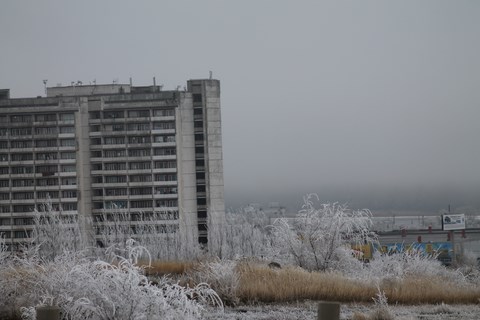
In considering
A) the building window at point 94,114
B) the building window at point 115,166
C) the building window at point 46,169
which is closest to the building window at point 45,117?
the building window at point 94,114

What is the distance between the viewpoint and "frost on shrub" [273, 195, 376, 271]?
14973 mm

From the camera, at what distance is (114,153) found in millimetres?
60688

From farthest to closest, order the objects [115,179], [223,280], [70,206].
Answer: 1. [115,179]
2. [70,206]
3. [223,280]

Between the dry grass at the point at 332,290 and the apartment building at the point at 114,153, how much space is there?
48.2m

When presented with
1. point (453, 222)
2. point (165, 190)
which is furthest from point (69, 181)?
point (453, 222)

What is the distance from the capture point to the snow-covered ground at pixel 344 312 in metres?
8.06

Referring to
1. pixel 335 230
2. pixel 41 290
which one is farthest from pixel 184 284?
pixel 335 230

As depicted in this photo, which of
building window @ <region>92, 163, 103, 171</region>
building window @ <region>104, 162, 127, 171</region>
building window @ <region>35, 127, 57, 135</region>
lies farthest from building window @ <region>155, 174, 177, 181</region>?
building window @ <region>35, 127, 57, 135</region>

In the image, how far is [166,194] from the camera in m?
59.5

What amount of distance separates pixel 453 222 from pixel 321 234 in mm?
55985

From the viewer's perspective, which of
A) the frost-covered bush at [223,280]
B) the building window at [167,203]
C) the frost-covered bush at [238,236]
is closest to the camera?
the frost-covered bush at [223,280]

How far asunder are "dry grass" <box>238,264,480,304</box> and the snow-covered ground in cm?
40

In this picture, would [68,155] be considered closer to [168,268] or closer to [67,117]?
[67,117]

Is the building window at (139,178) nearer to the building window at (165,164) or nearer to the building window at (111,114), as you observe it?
the building window at (165,164)
